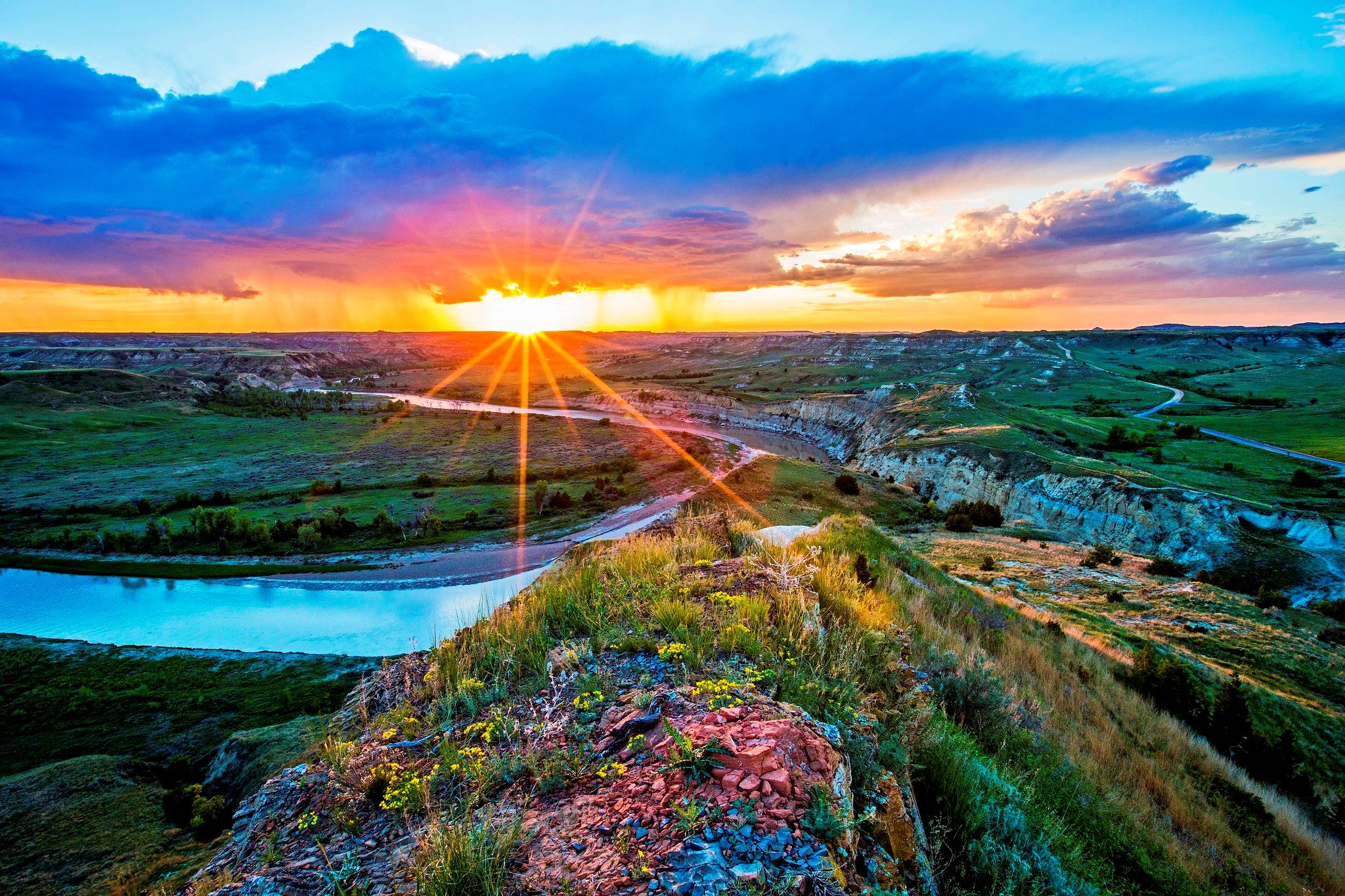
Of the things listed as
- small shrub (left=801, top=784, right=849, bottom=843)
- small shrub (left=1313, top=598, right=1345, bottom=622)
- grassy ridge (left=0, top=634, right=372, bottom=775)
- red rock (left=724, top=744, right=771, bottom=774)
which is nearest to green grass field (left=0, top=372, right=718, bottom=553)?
grassy ridge (left=0, top=634, right=372, bottom=775)

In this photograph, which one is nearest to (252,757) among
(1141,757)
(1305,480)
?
(1141,757)

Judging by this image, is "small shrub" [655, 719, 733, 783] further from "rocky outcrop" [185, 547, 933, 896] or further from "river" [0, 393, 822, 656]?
"river" [0, 393, 822, 656]

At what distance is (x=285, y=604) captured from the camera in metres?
35.4

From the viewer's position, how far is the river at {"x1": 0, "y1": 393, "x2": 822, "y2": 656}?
30484mm

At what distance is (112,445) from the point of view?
7806 cm

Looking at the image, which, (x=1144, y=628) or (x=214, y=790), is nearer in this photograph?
(x=214, y=790)

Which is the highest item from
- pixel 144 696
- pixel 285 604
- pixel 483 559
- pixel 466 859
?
pixel 466 859

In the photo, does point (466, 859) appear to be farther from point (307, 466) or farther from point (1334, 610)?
point (307, 466)

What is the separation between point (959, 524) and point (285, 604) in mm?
44737

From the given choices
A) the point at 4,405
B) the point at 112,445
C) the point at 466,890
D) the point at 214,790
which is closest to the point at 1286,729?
the point at 466,890

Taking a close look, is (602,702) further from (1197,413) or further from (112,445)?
(112,445)

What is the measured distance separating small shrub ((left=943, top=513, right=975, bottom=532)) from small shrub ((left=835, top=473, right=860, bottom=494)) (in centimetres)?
1087

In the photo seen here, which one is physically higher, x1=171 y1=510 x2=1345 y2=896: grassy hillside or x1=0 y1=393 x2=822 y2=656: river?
x1=171 y1=510 x2=1345 y2=896: grassy hillside

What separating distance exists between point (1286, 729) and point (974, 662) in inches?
447
